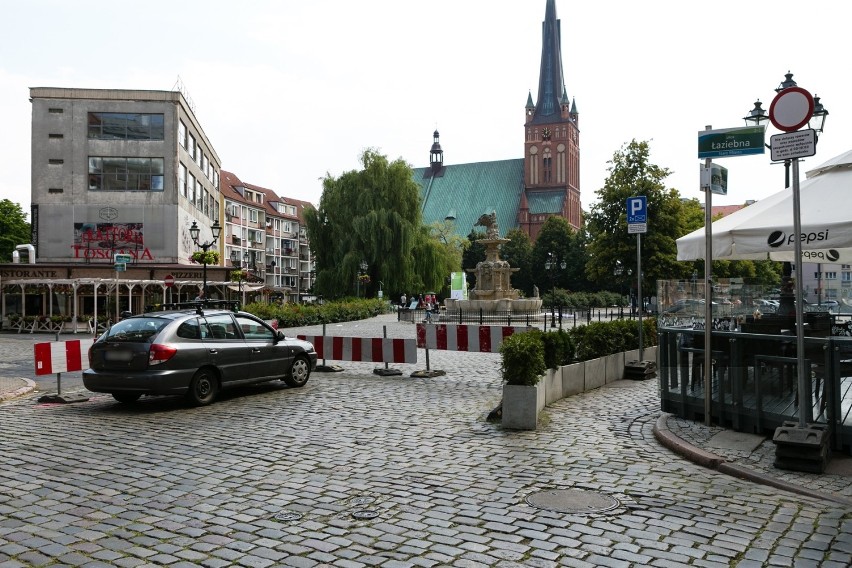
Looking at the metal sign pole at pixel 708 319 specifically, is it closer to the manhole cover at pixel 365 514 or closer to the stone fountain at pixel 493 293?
the manhole cover at pixel 365 514

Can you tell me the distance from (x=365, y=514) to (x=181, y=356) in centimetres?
595

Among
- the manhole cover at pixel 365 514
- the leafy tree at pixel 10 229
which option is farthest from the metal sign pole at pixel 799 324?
the leafy tree at pixel 10 229

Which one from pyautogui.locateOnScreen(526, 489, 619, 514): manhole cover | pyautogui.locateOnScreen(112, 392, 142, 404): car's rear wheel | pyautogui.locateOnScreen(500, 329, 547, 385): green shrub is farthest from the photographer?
pyautogui.locateOnScreen(112, 392, 142, 404): car's rear wheel

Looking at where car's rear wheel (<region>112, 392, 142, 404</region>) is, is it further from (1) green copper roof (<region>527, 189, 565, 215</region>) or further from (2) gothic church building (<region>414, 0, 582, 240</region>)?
(1) green copper roof (<region>527, 189, 565, 215</region>)

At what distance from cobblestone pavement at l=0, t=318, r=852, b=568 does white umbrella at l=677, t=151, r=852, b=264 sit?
7.09 feet

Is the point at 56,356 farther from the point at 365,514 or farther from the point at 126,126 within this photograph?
the point at 126,126

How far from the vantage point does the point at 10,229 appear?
69.1 metres

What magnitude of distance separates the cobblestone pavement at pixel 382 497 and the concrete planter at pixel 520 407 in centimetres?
23

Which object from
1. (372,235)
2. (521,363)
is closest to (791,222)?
(521,363)

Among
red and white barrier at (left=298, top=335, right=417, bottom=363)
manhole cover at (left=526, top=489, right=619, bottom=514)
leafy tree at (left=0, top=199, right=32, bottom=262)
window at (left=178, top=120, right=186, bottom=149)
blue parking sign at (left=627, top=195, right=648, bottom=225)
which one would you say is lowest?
manhole cover at (left=526, top=489, right=619, bottom=514)

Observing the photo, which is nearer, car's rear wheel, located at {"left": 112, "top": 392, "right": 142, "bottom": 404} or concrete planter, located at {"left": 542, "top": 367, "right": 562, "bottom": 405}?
concrete planter, located at {"left": 542, "top": 367, "right": 562, "bottom": 405}

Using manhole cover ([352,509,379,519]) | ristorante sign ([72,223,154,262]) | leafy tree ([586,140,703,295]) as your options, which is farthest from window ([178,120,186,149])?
manhole cover ([352,509,379,519])

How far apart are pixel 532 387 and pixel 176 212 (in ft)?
122

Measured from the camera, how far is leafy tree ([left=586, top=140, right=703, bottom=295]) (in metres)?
42.0
